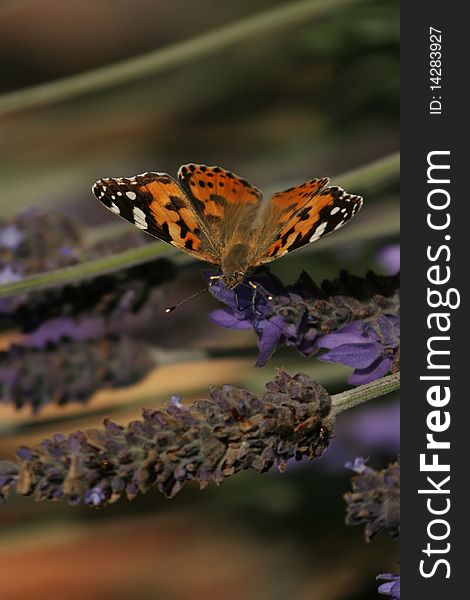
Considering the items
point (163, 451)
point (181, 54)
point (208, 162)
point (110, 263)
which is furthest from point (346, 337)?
point (208, 162)

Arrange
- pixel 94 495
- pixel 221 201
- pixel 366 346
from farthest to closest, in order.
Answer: pixel 221 201 < pixel 366 346 < pixel 94 495

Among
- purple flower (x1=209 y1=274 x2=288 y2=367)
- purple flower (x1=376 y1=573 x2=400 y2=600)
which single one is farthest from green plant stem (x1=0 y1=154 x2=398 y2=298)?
purple flower (x1=376 y1=573 x2=400 y2=600)

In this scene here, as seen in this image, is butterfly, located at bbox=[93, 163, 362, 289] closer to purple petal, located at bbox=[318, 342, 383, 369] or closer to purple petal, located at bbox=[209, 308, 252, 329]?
purple petal, located at bbox=[209, 308, 252, 329]

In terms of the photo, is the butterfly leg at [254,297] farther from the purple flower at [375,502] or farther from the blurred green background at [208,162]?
the blurred green background at [208,162]

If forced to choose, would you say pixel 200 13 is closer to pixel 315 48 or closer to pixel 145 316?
pixel 315 48

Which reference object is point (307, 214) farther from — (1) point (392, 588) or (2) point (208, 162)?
(2) point (208, 162)

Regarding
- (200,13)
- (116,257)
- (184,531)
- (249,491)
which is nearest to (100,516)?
(184,531)
